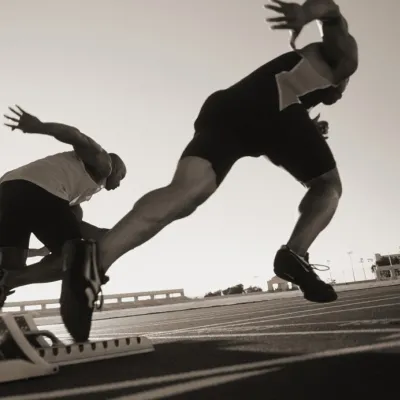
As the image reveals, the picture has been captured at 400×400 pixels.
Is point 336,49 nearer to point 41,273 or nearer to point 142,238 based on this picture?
point 142,238

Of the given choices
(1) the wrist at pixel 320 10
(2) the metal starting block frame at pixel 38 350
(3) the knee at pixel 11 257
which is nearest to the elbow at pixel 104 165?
(3) the knee at pixel 11 257

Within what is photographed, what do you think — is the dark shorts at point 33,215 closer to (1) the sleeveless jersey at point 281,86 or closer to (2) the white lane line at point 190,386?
(1) the sleeveless jersey at point 281,86

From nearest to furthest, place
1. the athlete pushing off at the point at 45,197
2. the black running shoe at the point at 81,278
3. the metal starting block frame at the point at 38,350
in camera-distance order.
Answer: the metal starting block frame at the point at 38,350 < the black running shoe at the point at 81,278 < the athlete pushing off at the point at 45,197

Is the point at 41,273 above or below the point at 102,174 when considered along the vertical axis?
below

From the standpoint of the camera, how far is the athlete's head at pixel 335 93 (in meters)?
2.65

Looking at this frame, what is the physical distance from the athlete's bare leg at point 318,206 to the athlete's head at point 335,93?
0.41 metres

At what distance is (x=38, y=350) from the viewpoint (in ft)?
7.22

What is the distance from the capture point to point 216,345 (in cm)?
254

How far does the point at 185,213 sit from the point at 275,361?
89 centimetres

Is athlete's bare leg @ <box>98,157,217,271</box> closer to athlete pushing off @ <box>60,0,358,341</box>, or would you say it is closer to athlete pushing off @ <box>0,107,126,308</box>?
athlete pushing off @ <box>60,0,358,341</box>

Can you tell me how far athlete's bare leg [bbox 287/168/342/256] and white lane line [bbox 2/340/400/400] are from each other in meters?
0.94

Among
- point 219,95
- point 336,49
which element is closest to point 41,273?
point 219,95

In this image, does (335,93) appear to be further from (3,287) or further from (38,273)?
(3,287)

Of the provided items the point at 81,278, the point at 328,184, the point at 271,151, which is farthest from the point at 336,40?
the point at 81,278
